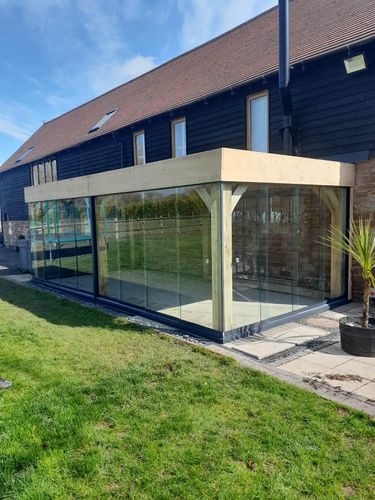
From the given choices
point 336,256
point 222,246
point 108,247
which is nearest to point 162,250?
point 108,247

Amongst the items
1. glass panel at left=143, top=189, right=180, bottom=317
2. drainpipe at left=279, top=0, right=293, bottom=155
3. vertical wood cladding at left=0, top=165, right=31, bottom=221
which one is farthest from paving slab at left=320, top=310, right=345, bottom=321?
vertical wood cladding at left=0, top=165, right=31, bottom=221

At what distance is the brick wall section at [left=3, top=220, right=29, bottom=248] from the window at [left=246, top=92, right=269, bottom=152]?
1566 cm

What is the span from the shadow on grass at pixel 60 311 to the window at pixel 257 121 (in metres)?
5.46

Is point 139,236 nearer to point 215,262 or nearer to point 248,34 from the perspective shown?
point 215,262

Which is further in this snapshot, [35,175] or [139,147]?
[35,175]

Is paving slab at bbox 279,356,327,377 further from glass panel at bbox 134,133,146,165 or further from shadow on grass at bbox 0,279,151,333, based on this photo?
glass panel at bbox 134,133,146,165

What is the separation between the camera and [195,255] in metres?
6.42

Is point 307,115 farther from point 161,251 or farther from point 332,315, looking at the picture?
point 161,251

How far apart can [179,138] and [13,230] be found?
51.6 ft

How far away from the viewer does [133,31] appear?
12758mm

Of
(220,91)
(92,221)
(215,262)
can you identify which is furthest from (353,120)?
(92,221)

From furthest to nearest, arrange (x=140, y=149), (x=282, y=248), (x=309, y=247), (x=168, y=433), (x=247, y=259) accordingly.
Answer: (x=140, y=149) < (x=309, y=247) < (x=282, y=248) < (x=247, y=259) < (x=168, y=433)

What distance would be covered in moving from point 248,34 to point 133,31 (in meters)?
4.05

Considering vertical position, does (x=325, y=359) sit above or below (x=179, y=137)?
below
